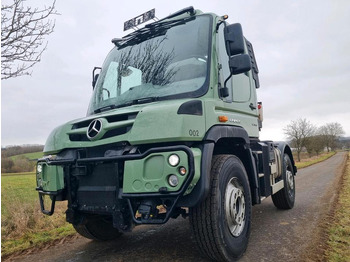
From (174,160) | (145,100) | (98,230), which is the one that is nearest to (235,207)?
(174,160)

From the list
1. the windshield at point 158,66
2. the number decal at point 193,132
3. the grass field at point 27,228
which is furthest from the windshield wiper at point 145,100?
the grass field at point 27,228

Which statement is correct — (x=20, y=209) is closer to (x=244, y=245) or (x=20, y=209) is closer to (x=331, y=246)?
(x=244, y=245)

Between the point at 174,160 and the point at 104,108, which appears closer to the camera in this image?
the point at 174,160

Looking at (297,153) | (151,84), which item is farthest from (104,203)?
(297,153)

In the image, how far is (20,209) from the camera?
526 centimetres

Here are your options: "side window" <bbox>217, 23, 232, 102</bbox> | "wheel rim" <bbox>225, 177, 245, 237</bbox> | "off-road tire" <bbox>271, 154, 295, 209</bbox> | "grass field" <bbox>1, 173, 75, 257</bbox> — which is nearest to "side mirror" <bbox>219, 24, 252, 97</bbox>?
"side window" <bbox>217, 23, 232, 102</bbox>

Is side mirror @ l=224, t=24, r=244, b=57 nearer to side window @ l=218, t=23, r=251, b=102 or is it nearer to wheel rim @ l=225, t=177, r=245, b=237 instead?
side window @ l=218, t=23, r=251, b=102

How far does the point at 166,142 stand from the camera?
2592 millimetres

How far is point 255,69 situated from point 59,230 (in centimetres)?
441

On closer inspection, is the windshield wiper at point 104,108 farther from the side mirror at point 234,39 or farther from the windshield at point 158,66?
the side mirror at point 234,39

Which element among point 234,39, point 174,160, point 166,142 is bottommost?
point 174,160

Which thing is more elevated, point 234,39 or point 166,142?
point 234,39

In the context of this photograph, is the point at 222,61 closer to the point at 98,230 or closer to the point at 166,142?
the point at 166,142

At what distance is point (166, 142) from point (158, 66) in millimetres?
1127
